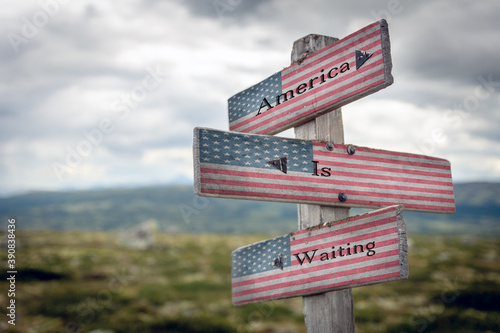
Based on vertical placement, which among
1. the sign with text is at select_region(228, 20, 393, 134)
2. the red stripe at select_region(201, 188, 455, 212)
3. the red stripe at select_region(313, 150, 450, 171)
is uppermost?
the sign with text is at select_region(228, 20, 393, 134)

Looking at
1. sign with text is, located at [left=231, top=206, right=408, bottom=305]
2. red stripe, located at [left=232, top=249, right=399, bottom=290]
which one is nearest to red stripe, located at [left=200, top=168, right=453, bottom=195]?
sign with text is, located at [left=231, top=206, right=408, bottom=305]

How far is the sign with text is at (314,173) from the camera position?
2753mm

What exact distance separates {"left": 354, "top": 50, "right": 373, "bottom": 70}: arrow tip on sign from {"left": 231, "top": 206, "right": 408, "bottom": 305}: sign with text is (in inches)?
45.3

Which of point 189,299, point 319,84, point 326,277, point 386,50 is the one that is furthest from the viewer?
point 189,299

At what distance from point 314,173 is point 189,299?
17.1m

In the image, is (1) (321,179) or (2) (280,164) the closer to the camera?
(2) (280,164)

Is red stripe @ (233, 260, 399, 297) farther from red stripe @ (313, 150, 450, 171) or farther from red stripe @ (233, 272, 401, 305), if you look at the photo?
red stripe @ (313, 150, 450, 171)

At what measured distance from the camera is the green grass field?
1491 cm

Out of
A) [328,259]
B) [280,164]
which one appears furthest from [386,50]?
[328,259]

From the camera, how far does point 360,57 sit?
3.06 metres

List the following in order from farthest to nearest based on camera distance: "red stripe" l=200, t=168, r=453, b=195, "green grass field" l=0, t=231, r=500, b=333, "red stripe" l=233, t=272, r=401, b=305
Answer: "green grass field" l=0, t=231, r=500, b=333
"red stripe" l=200, t=168, r=453, b=195
"red stripe" l=233, t=272, r=401, b=305

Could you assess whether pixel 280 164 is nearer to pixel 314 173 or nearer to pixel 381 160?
pixel 314 173

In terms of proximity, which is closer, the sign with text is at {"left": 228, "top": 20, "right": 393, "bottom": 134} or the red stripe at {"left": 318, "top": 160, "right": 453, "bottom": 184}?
the sign with text is at {"left": 228, "top": 20, "right": 393, "bottom": 134}

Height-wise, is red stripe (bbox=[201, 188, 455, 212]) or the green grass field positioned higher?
red stripe (bbox=[201, 188, 455, 212])
